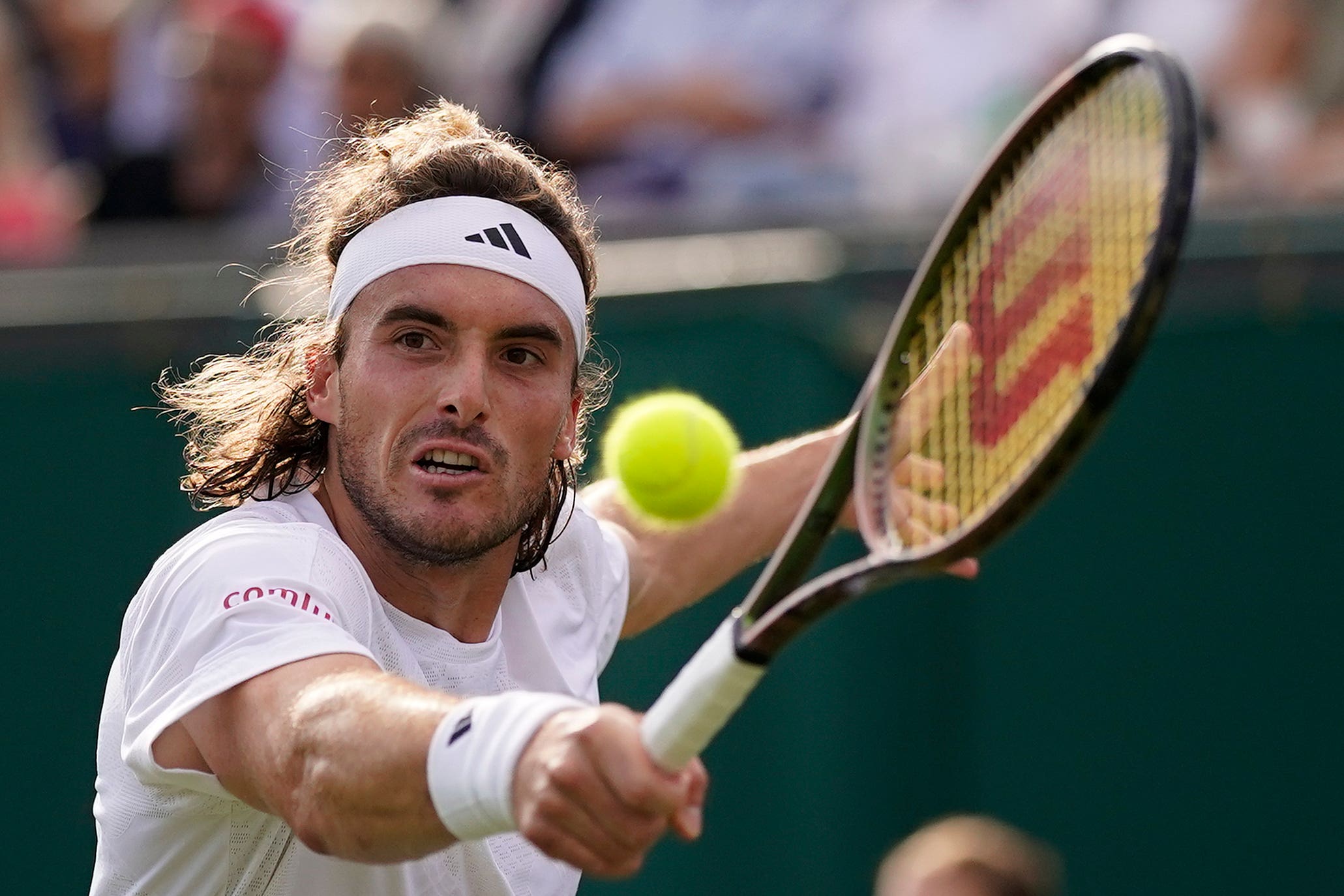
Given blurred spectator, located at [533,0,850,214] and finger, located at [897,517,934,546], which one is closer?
finger, located at [897,517,934,546]

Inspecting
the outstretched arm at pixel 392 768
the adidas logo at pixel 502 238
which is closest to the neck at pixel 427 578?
the adidas logo at pixel 502 238

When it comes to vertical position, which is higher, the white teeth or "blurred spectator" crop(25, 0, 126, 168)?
"blurred spectator" crop(25, 0, 126, 168)

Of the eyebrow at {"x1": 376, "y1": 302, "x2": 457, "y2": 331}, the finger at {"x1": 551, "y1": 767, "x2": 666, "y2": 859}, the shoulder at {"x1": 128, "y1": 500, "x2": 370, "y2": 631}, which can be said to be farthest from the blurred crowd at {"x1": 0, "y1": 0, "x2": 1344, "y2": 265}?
the finger at {"x1": 551, "y1": 767, "x2": 666, "y2": 859}

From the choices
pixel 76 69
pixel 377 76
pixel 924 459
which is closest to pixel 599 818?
pixel 924 459

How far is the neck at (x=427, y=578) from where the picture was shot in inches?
130

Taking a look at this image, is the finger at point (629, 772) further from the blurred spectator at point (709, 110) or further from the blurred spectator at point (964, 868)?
the blurred spectator at point (709, 110)

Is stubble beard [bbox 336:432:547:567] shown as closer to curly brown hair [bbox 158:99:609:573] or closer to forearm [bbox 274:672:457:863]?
curly brown hair [bbox 158:99:609:573]

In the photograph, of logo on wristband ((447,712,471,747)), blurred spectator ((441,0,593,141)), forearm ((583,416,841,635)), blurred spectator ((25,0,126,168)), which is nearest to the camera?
logo on wristband ((447,712,471,747))

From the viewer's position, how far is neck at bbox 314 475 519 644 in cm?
329

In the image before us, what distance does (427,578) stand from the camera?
3.32m

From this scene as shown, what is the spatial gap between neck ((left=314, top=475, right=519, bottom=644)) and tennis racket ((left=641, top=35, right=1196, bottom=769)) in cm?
66

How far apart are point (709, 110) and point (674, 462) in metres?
3.48

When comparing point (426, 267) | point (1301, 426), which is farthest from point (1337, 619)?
point (426, 267)

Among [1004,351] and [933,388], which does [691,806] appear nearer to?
[1004,351]
